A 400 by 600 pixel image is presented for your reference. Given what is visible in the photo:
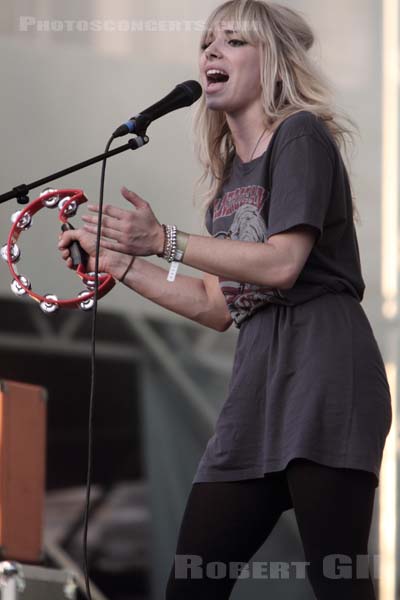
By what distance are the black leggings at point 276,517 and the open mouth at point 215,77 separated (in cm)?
67

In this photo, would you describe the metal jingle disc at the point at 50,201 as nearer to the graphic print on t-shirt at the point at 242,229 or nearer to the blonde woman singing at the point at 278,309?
the blonde woman singing at the point at 278,309

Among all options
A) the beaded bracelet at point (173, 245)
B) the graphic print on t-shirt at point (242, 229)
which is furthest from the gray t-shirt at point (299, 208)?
the beaded bracelet at point (173, 245)

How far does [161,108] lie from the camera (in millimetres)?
1936

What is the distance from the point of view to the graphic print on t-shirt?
1.97 m

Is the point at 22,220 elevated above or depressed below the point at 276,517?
above

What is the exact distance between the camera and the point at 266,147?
6.57 ft

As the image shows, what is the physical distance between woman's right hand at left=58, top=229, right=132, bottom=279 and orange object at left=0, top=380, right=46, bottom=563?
98 cm

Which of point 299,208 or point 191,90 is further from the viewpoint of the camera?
point 191,90

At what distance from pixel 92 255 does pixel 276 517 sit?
542 millimetres

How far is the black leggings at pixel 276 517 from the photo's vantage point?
6.10ft

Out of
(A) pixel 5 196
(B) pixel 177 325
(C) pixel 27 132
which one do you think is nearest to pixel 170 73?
(C) pixel 27 132

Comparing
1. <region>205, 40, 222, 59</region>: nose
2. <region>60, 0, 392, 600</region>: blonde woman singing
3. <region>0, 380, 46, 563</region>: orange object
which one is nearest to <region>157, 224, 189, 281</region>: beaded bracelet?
<region>60, 0, 392, 600</region>: blonde woman singing

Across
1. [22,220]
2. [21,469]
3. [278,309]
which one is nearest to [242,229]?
[278,309]

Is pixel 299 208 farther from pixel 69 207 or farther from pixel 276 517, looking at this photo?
pixel 276 517
